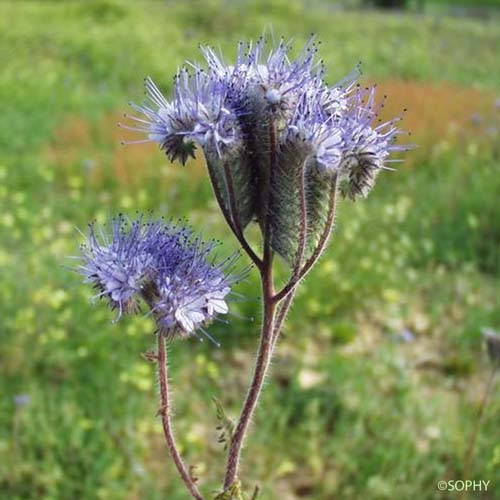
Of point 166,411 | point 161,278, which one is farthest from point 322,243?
point 166,411

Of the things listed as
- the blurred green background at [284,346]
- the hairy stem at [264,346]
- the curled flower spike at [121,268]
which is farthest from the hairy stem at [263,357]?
the blurred green background at [284,346]

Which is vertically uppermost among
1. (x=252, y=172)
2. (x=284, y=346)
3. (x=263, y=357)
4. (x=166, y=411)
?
(x=252, y=172)

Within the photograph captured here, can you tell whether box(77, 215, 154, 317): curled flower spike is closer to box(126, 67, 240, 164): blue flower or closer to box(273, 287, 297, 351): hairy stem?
box(126, 67, 240, 164): blue flower

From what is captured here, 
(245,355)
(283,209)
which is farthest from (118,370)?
(283,209)

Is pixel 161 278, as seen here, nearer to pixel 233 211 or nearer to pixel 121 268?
Result: pixel 121 268

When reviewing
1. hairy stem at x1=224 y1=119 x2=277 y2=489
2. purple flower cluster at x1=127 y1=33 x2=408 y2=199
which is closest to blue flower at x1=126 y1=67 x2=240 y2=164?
purple flower cluster at x1=127 y1=33 x2=408 y2=199

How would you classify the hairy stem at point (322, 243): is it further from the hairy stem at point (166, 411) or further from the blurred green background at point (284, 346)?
the blurred green background at point (284, 346)

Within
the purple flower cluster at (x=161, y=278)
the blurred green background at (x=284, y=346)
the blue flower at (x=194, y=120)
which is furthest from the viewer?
the blurred green background at (x=284, y=346)
